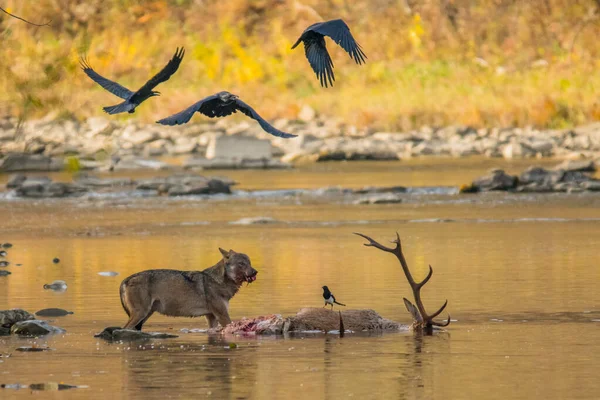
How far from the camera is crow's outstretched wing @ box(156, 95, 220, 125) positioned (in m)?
11.5

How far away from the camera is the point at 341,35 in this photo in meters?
12.3

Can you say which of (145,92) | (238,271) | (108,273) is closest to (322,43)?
(145,92)

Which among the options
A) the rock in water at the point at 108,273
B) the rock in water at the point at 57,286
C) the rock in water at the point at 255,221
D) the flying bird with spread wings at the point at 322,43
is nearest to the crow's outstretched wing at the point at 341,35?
the flying bird with spread wings at the point at 322,43

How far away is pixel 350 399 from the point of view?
30.6 ft

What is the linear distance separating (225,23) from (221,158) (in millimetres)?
21530

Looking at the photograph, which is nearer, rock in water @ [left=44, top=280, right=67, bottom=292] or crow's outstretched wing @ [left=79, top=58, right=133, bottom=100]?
crow's outstretched wing @ [left=79, top=58, right=133, bottom=100]

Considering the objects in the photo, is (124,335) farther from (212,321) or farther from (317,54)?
(317,54)

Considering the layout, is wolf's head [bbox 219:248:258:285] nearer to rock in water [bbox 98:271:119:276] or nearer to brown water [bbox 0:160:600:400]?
brown water [bbox 0:160:600:400]

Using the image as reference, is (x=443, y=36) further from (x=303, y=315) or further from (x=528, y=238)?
(x=303, y=315)

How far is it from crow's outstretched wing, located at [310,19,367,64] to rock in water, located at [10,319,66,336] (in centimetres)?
303

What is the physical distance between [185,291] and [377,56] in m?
39.2

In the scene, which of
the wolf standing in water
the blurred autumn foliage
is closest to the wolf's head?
the wolf standing in water

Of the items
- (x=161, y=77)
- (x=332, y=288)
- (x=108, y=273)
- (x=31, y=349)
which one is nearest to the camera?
(x=31, y=349)

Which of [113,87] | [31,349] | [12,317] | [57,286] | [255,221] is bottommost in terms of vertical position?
[31,349]
